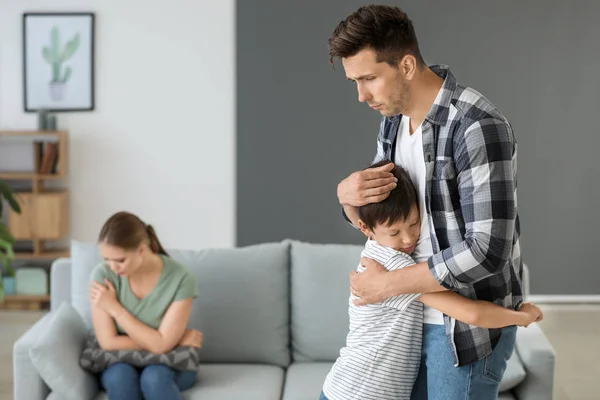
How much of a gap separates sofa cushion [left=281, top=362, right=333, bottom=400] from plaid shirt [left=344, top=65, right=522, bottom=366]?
4.47ft

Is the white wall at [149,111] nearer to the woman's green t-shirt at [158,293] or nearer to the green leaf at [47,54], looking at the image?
the green leaf at [47,54]

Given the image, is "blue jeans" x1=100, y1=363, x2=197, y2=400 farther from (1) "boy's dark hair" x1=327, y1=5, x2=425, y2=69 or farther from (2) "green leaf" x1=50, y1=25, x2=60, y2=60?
(2) "green leaf" x1=50, y1=25, x2=60, y2=60

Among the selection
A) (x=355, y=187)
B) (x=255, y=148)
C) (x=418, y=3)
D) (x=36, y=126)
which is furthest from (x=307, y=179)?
(x=355, y=187)

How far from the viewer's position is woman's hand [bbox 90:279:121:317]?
3.05 m

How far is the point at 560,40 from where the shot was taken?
6.07 metres

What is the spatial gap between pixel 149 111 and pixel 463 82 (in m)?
2.25

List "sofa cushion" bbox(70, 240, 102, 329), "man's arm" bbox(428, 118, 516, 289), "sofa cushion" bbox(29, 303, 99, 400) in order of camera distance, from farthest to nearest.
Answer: "sofa cushion" bbox(70, 240, 102, 329) < "sofa cushion" bbox(29, 303, 99, 400) < "man's arm" bbox(428, 118, 516, 289)

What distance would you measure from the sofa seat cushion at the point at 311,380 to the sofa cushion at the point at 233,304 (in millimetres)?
113

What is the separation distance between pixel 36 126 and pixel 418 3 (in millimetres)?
2855

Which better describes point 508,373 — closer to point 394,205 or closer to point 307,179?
point 394,205

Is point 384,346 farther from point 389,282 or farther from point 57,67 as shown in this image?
point 57,67

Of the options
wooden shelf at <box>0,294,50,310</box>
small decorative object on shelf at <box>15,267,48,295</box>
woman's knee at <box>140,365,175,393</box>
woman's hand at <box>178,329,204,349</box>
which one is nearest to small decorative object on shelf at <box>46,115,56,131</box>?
small decorative object on shelf at <box>15,267,48,295</box>

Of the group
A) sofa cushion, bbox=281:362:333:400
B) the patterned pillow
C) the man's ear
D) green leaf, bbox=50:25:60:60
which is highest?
green leaf, bbox=50:25:60:60

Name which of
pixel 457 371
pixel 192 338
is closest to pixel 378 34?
pixel 457 371
